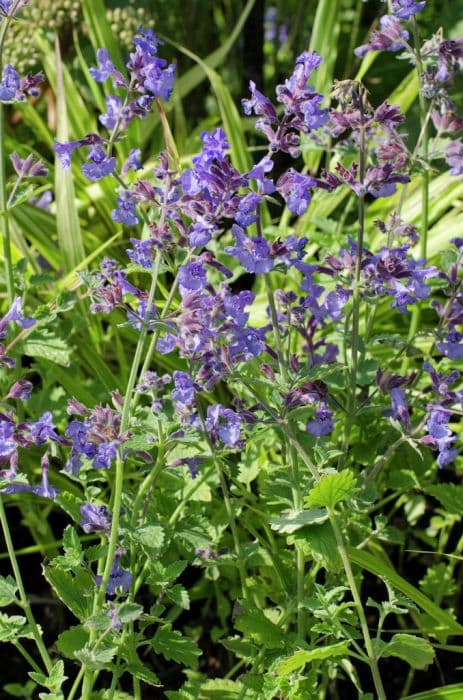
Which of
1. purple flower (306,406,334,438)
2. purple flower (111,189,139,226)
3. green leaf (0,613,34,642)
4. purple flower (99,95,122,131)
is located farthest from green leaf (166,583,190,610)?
purple flower (99,95,122,131)

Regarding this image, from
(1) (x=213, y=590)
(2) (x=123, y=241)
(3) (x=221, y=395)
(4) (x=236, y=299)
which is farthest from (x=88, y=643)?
(2) (x=123, y=241)

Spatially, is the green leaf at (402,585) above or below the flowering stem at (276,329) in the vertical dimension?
below

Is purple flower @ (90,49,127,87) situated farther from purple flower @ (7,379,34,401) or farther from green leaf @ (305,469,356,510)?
green leaf @ (305,469,356,510)

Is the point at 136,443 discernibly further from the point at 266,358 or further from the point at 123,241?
the point at 123,241

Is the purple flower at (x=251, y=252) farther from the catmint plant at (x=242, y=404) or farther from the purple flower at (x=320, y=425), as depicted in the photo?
the purple flower at (x=320, y=425)

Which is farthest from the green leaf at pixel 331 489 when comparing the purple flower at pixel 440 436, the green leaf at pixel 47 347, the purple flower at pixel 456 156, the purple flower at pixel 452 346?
the green leaf at pixel 47 347
